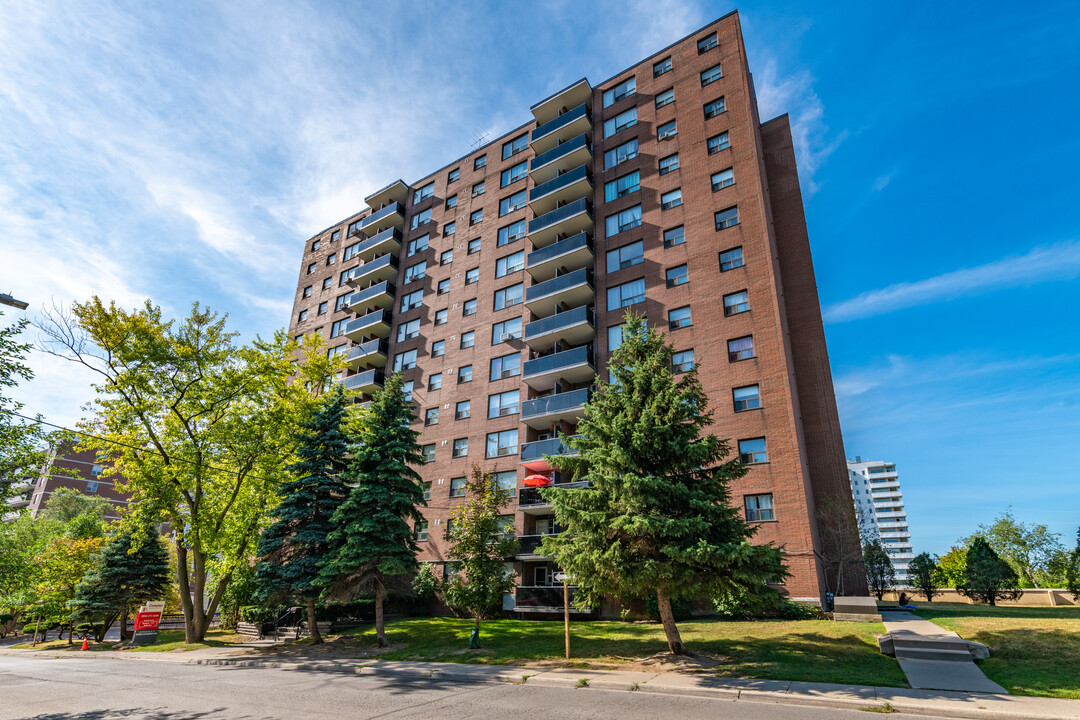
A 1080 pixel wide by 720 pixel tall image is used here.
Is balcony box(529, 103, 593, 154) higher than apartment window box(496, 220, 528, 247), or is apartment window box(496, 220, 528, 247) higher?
balcony box(529, 103, 593, 154)

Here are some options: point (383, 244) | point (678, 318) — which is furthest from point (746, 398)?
point (383, 244)

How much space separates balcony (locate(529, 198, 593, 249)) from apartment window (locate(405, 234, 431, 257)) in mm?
12077

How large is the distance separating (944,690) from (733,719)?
4749 mm

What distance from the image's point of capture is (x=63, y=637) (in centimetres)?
3841

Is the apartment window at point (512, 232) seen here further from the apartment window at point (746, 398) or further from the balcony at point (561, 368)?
the apartment window at point (746, 398)

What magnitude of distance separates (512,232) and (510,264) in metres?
2.93

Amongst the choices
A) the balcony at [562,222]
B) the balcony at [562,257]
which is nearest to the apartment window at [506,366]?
the balcony at [562,257]

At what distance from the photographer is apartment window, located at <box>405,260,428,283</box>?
147 feet

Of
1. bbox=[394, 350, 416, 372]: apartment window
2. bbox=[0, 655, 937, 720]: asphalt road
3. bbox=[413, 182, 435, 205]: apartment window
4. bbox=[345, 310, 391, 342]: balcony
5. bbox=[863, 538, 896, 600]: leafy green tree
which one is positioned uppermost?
bbox=[413, 182, 435, 205]: apartment window

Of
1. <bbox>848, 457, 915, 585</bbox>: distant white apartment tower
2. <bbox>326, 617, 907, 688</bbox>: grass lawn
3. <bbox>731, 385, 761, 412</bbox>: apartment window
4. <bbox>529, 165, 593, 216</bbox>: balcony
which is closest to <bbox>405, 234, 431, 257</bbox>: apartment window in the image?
<bbox>529, 165, 593, 216</bbox>: balcony

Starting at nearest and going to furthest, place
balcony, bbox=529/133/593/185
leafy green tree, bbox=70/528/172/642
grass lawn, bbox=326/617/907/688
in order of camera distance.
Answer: grass lawn, bbox=326/617/907/688
leafy green tree, bbox=70/528/172/642
balcony, bbox=529/133/593/185

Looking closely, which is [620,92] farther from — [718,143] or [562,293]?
[562,293]

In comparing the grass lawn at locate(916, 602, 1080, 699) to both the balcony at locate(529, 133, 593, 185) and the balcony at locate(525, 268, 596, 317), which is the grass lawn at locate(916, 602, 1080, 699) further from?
the balcony at locate(529, 133, 593, 185)

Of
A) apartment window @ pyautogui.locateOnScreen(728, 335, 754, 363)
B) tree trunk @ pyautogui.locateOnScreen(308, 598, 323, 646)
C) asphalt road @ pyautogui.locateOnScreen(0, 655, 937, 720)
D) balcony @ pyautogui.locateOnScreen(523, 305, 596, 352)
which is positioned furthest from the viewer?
balcony @ pyautogui.locateOnScreen(523, 305, 596, 352)
